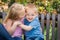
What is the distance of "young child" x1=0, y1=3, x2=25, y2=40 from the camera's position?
21.6 feet

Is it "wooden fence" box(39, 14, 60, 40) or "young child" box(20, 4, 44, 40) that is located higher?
"young child" box(20, 4, 44, 40)

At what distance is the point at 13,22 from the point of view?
672 cm

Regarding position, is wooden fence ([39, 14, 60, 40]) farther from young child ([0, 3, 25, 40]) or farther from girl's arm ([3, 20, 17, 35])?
girl's arm ([3, 20, 17, 35])

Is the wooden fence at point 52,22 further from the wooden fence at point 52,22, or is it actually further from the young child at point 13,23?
the young child at point 13,23

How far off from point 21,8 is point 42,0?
15.7 ft

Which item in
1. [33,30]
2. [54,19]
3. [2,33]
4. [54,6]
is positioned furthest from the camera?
[54,6]

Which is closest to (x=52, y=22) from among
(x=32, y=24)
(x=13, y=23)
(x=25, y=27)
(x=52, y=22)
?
(x=52, y=22)

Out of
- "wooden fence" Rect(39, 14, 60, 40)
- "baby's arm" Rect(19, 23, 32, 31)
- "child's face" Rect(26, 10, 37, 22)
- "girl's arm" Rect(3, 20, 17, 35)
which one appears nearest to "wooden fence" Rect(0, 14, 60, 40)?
"wooden fence" Rect(39, 14, 60, 40)

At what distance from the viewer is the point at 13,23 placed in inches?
264

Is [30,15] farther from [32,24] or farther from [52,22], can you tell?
[52,22]

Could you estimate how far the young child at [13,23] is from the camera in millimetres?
6597

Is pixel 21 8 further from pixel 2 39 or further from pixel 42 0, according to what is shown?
pixel 42 0

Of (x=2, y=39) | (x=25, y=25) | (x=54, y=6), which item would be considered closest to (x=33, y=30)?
(x=25, y=25)

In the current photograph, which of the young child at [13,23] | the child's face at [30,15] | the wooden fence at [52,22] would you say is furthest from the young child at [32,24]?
the wooden fence at [52,22]
